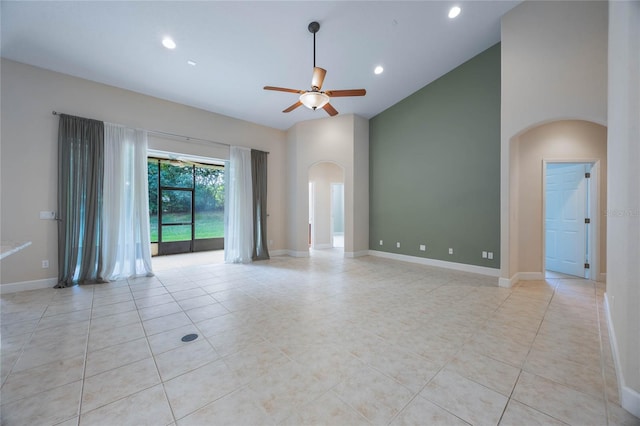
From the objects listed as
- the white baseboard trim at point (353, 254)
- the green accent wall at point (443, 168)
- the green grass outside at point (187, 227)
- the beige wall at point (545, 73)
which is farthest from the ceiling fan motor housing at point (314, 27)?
the green grass outside at point (187, 227)

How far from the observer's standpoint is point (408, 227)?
582 cm

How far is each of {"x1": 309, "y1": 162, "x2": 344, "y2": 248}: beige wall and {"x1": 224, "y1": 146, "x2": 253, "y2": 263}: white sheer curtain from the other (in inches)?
101

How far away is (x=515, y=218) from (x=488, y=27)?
10.4 feet

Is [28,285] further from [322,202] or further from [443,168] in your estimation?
[443,168]

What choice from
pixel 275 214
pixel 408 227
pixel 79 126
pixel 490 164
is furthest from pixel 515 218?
pixel 79 126

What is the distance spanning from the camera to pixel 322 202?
8.09 metres

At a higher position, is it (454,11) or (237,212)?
(454,11)

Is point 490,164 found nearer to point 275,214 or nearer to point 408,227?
point 408,227

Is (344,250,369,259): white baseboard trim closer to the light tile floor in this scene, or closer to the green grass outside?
the light tile floor

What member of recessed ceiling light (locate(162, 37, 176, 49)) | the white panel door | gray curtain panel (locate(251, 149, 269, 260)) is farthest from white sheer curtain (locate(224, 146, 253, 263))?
the white panel door

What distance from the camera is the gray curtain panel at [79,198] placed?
3.86 m

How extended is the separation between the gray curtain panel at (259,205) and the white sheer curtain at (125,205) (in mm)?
2237

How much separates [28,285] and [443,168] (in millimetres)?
7493

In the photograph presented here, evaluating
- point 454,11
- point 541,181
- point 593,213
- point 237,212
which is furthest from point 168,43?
point 593,213
